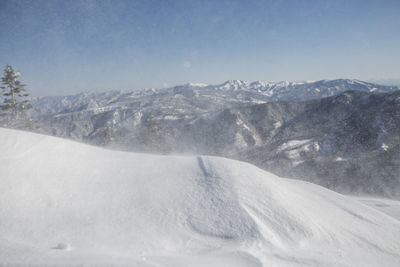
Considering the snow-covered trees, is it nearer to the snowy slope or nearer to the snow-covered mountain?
the snow-covered mountain

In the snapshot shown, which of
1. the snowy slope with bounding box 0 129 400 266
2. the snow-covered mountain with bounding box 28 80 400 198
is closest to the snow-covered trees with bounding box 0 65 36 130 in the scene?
the snow-covered mountain with bounding box 28 80 400 198

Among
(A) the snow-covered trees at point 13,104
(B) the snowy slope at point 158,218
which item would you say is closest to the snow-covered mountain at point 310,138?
(A) the snow-covered trees at point 13,104

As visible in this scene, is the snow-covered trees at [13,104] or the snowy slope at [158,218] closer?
the snowy slope at [158,218]

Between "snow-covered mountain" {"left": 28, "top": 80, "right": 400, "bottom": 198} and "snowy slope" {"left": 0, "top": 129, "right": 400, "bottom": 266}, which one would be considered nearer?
"snowy slope" {"left": 0, "top": 129, "right": 400, "bottom": 266}

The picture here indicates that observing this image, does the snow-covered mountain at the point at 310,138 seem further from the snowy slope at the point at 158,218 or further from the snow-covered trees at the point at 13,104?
the snowy slope at the point at 158,218

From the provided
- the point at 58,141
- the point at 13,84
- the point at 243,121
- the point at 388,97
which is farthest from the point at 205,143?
the point at 58,141

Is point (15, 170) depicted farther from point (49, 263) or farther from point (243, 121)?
point (243, 121)

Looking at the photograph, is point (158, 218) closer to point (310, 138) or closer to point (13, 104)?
point (13, 104)

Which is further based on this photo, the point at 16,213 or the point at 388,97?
the point at 388,97
